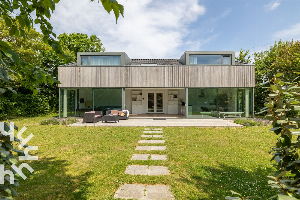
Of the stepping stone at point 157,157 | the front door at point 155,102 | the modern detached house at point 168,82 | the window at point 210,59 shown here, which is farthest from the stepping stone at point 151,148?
the front door at point 155,102

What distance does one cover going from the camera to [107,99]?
13.7 meters

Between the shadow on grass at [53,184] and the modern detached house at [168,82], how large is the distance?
9709 mm

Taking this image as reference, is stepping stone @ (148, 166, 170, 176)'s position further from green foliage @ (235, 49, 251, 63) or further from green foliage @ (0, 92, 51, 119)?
green foliage @ (235, 49, 251, 63)

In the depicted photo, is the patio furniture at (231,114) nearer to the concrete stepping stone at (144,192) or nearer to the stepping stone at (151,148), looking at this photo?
the stepping stone at (151,148)

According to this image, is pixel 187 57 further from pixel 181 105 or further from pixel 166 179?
pixel 166 179

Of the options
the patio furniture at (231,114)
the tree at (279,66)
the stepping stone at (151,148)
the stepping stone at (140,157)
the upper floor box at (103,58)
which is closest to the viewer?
the stepping stone at (140,157)

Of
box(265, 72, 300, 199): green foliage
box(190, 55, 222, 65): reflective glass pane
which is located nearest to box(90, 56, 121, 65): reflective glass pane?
box(190, 55, 222, 65): reflective glass pane

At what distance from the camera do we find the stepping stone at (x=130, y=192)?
282 centimetres

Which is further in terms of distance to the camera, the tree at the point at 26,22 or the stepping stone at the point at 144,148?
the stepping stone at the point at 144,148

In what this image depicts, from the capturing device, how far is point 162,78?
1354 centimetres

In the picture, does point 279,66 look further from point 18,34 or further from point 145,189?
point 18,34

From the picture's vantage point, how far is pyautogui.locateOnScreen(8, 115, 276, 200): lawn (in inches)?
119

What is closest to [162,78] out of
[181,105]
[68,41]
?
[181,105]

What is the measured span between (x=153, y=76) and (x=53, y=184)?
36.5 feet
